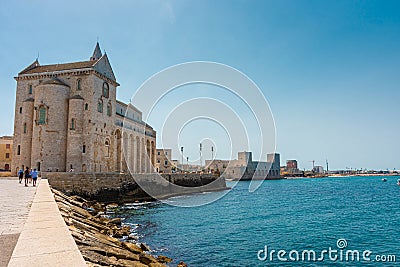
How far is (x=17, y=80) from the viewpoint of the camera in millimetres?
34312

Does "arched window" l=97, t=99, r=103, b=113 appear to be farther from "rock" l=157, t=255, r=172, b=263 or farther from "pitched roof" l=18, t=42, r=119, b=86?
"rock" l=157, t=255, r=172, b=263

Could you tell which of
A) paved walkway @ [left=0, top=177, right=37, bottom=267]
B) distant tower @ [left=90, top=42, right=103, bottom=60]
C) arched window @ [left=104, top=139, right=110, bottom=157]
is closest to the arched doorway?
arched window @ [left=104, top=139, right=110, bottom=157]

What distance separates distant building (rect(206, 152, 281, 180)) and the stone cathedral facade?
200 ft

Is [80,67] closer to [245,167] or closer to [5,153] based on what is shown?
[5,153]

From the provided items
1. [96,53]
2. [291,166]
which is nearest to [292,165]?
[291,166]

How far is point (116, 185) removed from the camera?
28484 mm

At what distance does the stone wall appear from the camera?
79.2 feet

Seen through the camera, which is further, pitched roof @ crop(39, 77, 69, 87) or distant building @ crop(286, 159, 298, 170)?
distant building @ crop(286, 159, 298, 170)

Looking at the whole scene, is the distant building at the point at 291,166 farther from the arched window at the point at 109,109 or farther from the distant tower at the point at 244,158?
the arched window at the point at 109,109

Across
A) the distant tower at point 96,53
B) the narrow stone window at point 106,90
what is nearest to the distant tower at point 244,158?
the distant tower at point 96,53

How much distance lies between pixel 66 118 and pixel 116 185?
378 inches

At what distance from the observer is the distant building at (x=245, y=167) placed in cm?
10181

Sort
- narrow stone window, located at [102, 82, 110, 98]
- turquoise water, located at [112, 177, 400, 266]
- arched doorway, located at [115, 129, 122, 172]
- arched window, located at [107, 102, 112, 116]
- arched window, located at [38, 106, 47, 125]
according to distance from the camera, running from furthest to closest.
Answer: arched doorway, located at [115, 129, 122, 172], arched window, located at [107, 102, 112, 116], narrow stone window, located at [102, 82, 110, 98], arched window, located at [38, 106, 47, 125], turquoise water, located at [112, 177, 400, 266]

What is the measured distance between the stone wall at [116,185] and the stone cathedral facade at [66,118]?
4649 mm
